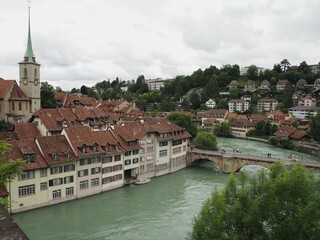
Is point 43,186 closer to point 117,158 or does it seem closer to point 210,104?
point 117,158

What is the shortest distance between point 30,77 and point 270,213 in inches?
1893

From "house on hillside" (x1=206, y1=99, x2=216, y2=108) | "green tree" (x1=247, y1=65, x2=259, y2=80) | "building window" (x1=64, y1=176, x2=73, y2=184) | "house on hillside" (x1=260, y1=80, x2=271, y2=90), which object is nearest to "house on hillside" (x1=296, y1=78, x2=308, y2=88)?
"house on hillside" (x1=260, y1=80, x2=271, y2=90)

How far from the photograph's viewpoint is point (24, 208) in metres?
29.9

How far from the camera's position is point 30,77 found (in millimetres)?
54688

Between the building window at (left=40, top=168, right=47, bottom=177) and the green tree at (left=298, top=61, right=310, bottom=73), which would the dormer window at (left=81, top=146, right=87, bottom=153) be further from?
the green tree at (left=298, top=61, right=310, bottom=73)

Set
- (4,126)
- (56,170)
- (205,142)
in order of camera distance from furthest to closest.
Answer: (205,142) → (4,126) → (56,170)

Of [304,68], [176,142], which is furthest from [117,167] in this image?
[304,68]

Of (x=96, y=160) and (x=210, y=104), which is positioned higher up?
(x=210, y=104)

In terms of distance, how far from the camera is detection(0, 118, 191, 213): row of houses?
3073 centimetres

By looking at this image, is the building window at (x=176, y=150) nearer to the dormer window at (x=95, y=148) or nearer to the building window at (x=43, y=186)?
the dormer window at (x=95, y=148)

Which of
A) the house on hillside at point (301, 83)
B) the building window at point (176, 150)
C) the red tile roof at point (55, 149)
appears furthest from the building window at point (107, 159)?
the house on hillside at point (301, 83)

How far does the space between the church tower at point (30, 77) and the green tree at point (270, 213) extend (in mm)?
45092

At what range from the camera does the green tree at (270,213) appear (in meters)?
14.6

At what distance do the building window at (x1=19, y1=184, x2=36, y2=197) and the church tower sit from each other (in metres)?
27.5
